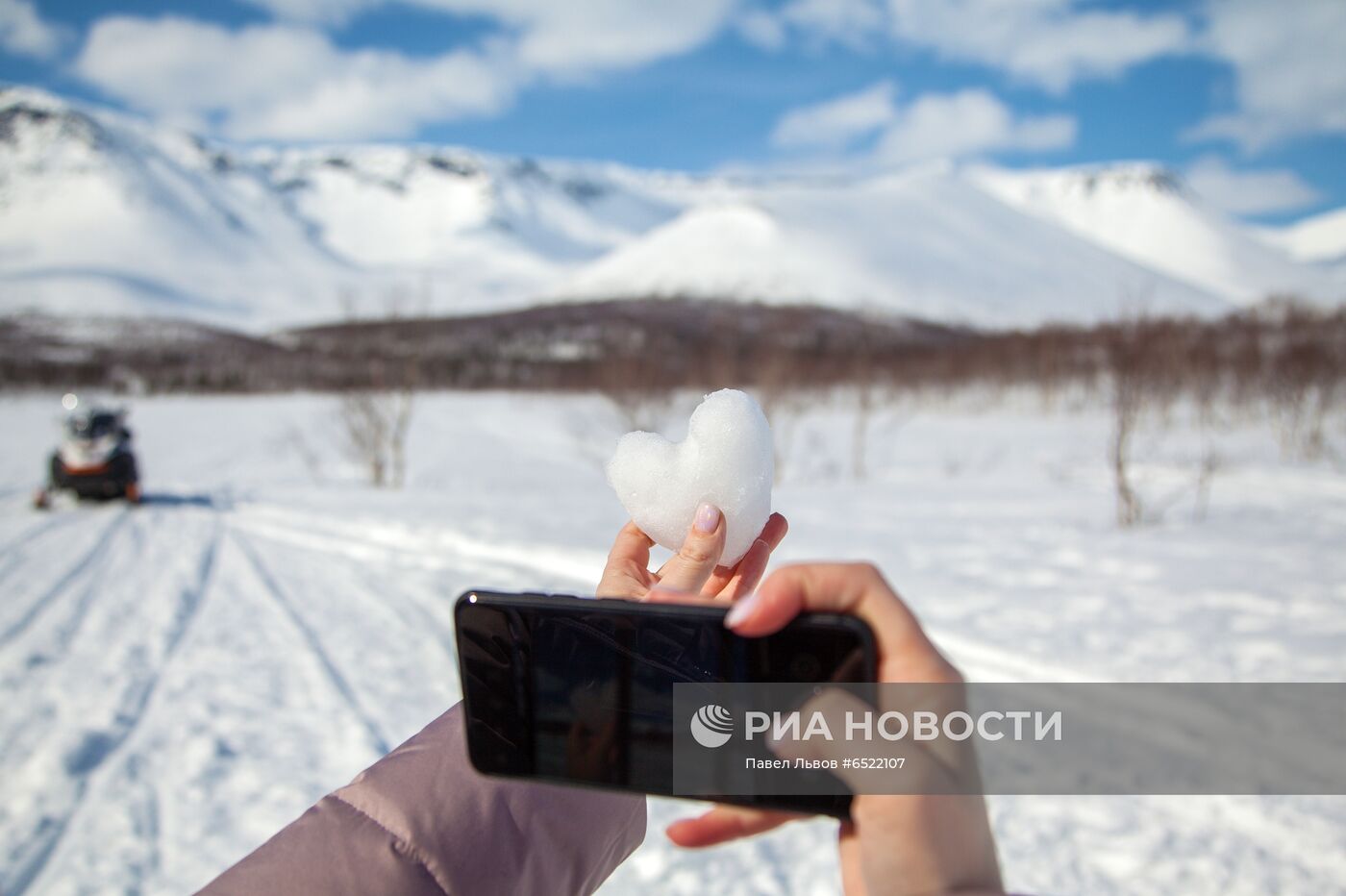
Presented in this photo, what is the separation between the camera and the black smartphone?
918 mm

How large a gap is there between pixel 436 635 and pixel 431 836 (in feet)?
17.1

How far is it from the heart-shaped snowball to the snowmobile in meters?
13.0

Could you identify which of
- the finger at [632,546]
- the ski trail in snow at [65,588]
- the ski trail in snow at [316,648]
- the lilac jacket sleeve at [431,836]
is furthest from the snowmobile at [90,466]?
the finger at [632,546]

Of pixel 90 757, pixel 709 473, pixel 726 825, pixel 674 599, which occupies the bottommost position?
pixel 90 757

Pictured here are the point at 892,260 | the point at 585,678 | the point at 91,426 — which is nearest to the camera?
the point at 585,678

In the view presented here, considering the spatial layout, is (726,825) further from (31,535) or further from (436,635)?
(31,535)

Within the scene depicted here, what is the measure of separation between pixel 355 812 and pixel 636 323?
9506cm

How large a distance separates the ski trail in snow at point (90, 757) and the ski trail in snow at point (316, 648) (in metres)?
0.71

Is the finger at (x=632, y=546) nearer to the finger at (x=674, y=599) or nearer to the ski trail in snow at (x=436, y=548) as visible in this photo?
the finger at (x=674, y=599)

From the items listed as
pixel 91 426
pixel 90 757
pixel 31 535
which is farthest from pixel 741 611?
pixel 91 426

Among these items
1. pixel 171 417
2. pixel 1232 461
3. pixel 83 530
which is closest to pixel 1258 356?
pixel 1232 461

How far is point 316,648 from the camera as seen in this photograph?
5.87 m

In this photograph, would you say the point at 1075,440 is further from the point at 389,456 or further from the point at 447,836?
the point at 447,836

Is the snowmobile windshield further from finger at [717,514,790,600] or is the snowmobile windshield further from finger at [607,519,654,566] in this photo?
finger at [717,514,790,600]
